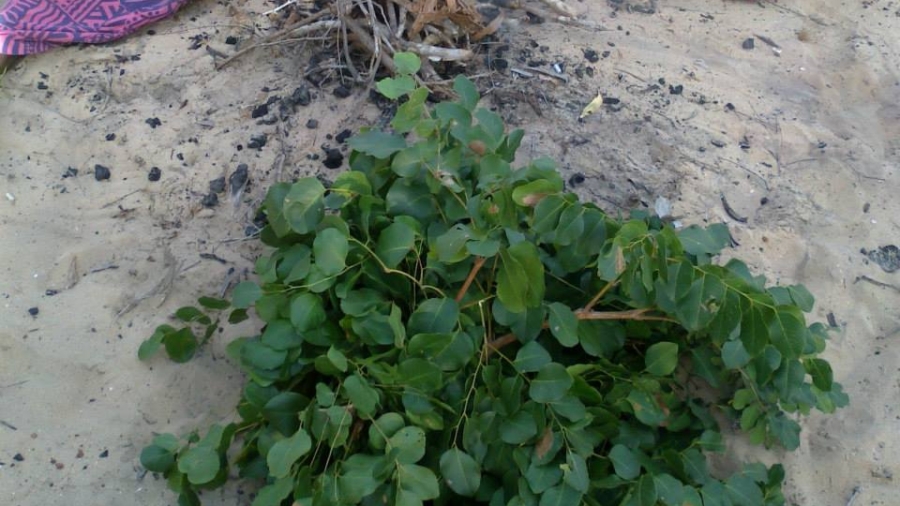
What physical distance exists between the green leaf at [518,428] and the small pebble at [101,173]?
153cm

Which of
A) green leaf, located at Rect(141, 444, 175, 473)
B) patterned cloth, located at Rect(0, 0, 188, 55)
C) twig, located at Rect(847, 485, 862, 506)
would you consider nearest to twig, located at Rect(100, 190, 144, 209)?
patterned cloth, located at Rect(0, 0, 188, 55)

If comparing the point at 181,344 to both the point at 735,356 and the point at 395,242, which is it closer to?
the point at 395,242

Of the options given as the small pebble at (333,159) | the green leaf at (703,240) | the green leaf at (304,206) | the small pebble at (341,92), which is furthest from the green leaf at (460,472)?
the small pebble at (341,92)

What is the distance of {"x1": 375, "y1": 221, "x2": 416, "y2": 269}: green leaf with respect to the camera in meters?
1.78

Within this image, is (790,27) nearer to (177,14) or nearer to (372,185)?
(372,185)

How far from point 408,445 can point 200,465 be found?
438 mm

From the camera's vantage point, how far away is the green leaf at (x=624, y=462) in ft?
5.69

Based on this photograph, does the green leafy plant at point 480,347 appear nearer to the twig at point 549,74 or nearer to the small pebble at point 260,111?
the small pebble at point 260,111

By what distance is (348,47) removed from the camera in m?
2.73

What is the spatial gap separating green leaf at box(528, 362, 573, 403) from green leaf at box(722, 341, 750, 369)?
385 millimetres

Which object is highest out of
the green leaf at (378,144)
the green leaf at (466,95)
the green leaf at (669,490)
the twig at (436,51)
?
the green leaf at (466,95)

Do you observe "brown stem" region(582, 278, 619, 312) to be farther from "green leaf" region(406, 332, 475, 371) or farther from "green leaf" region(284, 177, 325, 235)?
"green leaf" region(284, 177, 325, 235)

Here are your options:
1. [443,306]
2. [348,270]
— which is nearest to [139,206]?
[348,270]

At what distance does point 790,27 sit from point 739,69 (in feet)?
1.46
